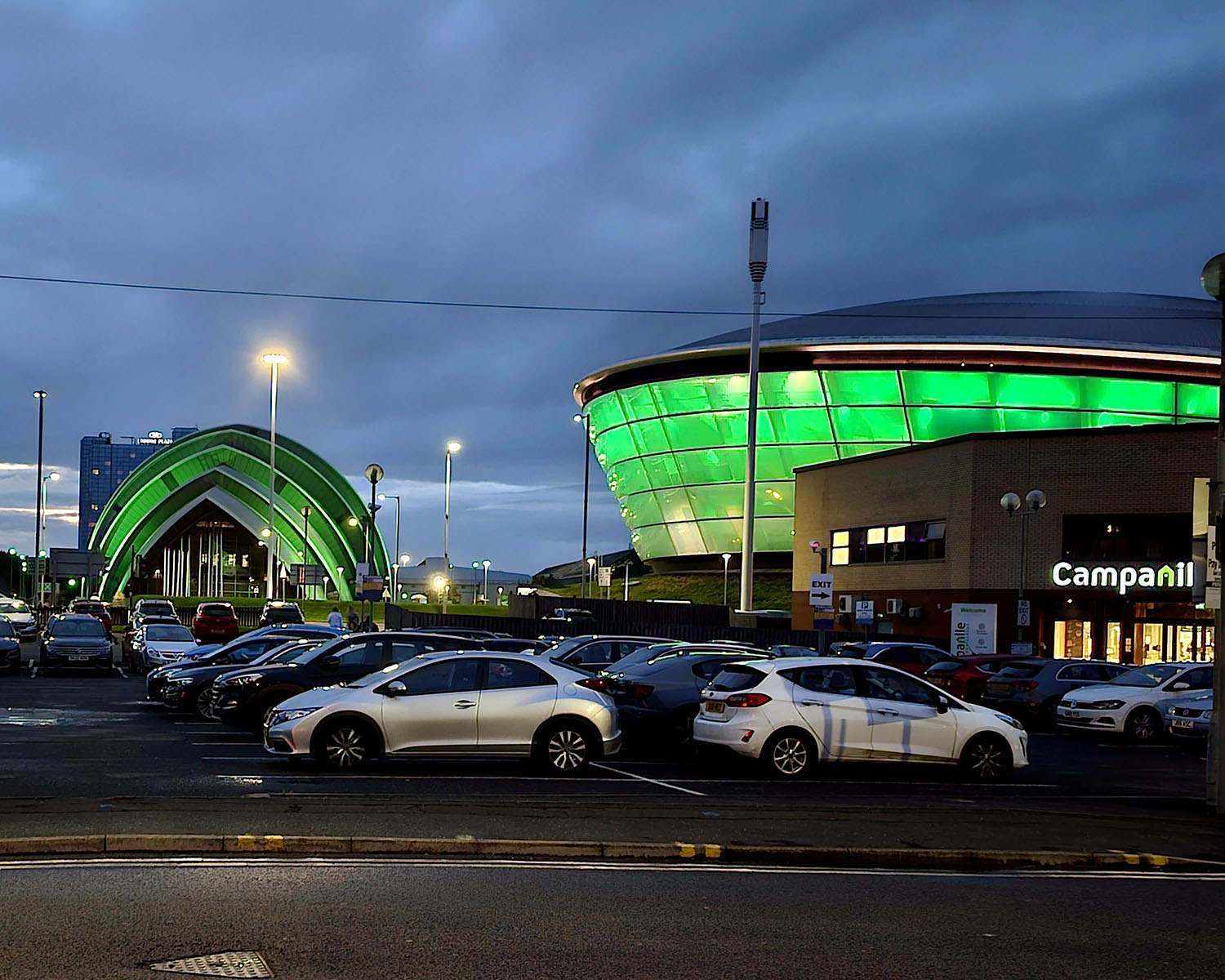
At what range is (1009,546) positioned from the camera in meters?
42.5

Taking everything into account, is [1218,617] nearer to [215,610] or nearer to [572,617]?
[572,617]

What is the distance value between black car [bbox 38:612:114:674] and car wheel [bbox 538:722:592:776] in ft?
78.6

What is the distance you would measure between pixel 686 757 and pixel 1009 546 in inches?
1002

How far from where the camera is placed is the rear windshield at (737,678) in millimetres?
16953

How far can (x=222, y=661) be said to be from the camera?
26.1 metres

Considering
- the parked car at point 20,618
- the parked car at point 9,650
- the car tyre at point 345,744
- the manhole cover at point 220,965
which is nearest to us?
the manhole cover at point 220,965

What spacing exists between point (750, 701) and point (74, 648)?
25264mm

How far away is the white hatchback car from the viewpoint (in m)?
16.8

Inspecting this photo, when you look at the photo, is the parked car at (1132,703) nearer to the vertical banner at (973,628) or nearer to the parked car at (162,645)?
the vertical banner at (973,628)

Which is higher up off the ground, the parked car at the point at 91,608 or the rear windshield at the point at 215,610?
the rear windshield at the point at 215,610

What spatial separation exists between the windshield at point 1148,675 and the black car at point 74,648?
2501cm

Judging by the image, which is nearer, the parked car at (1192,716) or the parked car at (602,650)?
the parked car at (1192,716)

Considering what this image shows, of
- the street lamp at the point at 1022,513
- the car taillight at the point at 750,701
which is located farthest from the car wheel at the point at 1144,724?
the street lamp at the point at 1022,513

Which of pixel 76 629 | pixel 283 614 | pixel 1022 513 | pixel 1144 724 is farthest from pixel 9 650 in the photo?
pixel 1022 513
